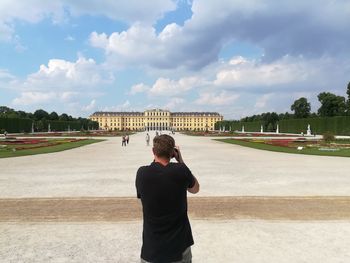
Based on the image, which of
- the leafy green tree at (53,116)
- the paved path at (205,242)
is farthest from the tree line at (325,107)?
the paved path at (205,242)

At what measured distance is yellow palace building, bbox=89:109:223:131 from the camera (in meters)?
179

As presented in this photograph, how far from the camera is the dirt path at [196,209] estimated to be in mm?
6914

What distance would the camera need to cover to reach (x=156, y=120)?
179375 millimetres

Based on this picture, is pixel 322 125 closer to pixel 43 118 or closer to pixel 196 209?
pixel 196 209

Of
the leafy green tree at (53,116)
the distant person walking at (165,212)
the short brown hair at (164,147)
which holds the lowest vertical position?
the distant person walking at (165,212)

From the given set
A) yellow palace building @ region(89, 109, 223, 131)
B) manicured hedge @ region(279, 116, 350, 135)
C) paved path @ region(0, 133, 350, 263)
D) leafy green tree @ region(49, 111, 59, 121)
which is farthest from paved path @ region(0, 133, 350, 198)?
yellow palace building @ region(89, 109, 223, 131)

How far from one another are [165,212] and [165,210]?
1 cm

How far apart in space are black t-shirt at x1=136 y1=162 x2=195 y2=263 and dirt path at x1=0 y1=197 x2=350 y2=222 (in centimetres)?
376

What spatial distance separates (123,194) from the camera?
9180 millimetres

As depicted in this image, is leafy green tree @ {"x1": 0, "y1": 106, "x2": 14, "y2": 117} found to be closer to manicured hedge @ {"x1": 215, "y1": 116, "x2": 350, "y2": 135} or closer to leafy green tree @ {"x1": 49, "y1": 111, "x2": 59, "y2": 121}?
leafy green tree @ {"x1": 49, "y1": 111, "x2": 59, "y2": 121}

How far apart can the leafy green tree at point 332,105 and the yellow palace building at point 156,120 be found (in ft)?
318

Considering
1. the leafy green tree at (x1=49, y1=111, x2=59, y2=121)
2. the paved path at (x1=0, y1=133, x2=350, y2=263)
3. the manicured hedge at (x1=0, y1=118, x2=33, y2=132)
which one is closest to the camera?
the paved path at (x1=0, y1=133, x2=350, y2=263)

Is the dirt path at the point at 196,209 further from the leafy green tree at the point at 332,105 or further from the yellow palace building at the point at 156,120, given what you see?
the yellow palace building at the point at 156,120

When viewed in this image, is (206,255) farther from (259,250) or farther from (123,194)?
(123,194)
